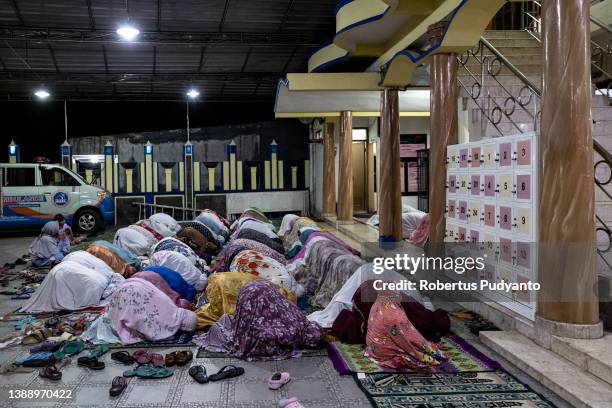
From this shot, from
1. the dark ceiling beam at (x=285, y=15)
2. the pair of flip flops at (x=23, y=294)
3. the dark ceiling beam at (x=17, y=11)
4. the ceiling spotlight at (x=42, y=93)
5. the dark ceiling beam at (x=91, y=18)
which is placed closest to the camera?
the pair of flip flops at (x=23, y=294)

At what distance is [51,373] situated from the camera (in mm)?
4660

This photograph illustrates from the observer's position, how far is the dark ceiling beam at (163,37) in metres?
12.0

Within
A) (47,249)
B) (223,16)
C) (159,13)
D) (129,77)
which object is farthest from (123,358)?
(129,77)

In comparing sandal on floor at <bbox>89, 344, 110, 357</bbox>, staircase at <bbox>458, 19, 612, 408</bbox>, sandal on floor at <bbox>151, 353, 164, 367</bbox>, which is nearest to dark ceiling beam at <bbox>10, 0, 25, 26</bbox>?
sandal on floor at <bbox>89, 344, 110, 357</bbox>

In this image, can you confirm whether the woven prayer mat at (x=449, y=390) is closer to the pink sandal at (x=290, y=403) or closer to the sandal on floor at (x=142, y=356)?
the pink sandal at (x=290, y=403)

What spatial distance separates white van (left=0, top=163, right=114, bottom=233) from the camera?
1455 centimetres

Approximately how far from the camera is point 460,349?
17.1 ft

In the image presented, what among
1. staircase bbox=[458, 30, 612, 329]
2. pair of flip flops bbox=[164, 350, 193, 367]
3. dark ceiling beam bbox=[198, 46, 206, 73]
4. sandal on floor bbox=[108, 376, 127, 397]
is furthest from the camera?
dark ceiling beam bbox=[198, 46, 206, 73]

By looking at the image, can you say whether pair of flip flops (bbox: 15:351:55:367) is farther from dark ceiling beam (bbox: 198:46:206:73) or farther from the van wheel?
the van wheel

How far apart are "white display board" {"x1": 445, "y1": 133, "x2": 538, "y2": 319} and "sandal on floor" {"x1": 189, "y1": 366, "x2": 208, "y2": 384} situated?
123 inches

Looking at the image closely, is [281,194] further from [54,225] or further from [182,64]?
[54,225]

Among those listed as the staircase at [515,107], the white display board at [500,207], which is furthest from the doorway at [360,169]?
the white display board at [500,207]

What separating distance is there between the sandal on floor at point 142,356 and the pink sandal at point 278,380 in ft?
4.18

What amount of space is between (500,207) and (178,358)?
366 cm
